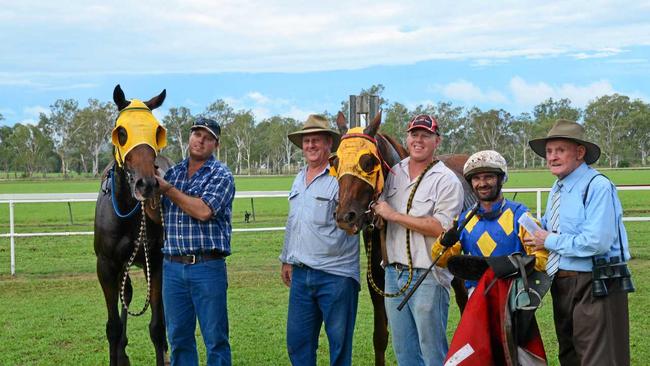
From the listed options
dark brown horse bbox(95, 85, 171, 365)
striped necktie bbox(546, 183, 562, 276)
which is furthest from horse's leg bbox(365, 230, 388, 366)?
dark brown horse bbox(95, 85, 171, 365)

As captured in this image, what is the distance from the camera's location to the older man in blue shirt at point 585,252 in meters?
3.62

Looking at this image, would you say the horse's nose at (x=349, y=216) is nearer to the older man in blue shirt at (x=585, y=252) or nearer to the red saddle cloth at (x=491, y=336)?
the red saddle cloth at (x=491, y=336)

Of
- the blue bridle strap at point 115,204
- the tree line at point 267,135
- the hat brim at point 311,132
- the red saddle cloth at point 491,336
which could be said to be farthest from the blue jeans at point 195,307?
the tree line at point 267,135

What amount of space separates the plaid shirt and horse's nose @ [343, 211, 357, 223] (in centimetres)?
101

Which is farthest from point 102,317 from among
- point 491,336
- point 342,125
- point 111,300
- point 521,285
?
point 521,285

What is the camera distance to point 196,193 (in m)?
4.42

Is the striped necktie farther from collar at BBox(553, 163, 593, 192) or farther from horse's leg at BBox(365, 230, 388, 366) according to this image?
horse's leg at BBox(365, 230, 388, 366)

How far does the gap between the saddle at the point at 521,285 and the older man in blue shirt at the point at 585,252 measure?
0.72 ft

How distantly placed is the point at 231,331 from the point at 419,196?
11.7 feet

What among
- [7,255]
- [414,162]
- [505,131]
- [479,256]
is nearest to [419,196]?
[414,162]

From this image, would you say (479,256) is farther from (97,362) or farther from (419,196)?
(97,362)

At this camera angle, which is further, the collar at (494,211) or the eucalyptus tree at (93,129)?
the eucalyptus tree at (93,129)

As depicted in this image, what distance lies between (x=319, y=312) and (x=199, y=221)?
1022mm

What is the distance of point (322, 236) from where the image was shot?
4.27 m
